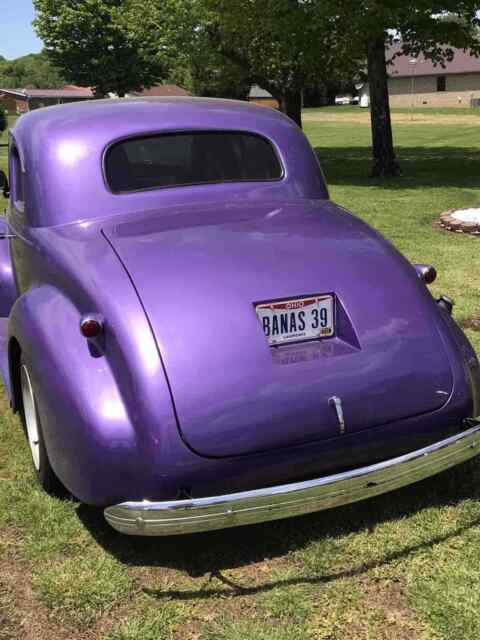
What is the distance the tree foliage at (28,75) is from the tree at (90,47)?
190 feet

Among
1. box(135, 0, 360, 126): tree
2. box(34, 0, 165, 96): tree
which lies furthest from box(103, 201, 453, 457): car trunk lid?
box(34, 0, 165, 96): tree

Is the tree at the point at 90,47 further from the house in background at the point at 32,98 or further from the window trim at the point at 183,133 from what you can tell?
the window trim at the point at 183,133

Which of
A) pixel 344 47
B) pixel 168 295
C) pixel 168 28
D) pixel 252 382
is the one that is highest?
pixel 168 28

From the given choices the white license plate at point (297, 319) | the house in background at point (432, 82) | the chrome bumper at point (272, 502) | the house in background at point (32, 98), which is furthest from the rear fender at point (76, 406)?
the house in background at point (32, 98)

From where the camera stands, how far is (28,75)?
124312 millimetres

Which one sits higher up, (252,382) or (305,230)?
(305,230)

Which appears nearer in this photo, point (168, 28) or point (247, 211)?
point (247, 211)

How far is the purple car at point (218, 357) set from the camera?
8.46 feet

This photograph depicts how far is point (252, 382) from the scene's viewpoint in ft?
8.70

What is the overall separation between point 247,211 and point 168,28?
17160 mm

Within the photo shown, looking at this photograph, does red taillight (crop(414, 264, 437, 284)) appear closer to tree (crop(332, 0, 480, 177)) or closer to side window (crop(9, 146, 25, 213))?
side window (crop(9, 146, 25, 213))

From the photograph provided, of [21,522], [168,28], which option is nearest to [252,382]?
[21,522]

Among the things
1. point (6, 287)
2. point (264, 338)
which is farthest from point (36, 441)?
point (6, 287)

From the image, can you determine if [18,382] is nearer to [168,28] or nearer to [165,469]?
[165,469]
